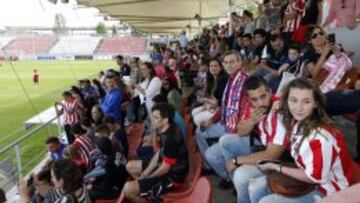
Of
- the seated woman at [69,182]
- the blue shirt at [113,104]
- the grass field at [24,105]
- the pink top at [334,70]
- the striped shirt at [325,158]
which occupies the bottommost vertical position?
the grass field at [24,105]

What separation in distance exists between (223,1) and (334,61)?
29.5ft

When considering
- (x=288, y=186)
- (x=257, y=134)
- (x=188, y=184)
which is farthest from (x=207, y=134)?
(x=288, y=186)

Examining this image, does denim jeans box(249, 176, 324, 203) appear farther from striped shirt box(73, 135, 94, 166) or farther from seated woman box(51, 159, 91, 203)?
striped shirt box(73, 135, 94, 166)

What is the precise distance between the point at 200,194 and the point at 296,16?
3772mm

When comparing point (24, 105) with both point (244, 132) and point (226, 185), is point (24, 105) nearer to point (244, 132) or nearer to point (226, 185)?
point (226, 185)

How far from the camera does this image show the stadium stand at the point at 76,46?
6450 centimetres

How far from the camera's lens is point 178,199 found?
3154 mm

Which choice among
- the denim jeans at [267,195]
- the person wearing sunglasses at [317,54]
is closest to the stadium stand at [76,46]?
the person wearing sunglasses at [317,54]

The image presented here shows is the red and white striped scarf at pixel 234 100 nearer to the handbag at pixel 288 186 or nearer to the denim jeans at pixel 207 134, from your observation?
the denim jeans at pixel 207 134

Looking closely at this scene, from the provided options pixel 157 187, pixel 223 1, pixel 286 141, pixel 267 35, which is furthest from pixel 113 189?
pixel 223 1

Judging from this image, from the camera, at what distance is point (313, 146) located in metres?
1.97

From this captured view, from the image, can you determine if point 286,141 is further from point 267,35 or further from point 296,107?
point 267,35

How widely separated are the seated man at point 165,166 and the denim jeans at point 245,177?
622mm

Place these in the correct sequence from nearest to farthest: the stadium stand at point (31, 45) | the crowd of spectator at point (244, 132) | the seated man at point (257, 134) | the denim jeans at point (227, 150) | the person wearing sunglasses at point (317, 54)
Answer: the crowd of spectator at point (244, 132) → the seated man at point (257, 134) → the denim jeans at point (227, 150) → the person wearing sunglasses at point (317, 54) → the stadium stand at point (31, 45)
